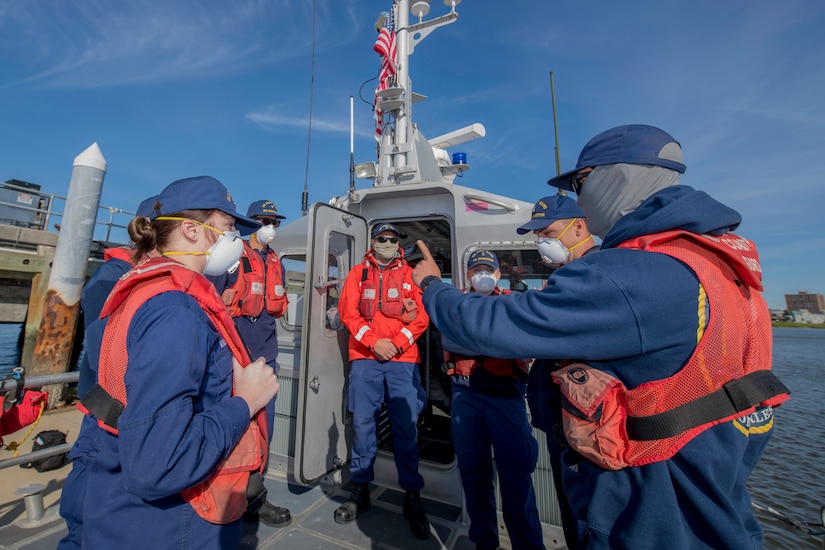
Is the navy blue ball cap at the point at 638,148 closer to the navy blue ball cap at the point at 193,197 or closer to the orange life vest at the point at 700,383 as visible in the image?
the orange life vest at the point at 700,383

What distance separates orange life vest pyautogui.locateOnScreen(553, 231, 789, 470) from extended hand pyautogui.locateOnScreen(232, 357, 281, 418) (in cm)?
102

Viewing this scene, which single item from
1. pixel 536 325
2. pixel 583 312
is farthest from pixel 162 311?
pixel 583 312

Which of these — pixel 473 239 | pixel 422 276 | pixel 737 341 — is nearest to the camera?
pixel 737 341

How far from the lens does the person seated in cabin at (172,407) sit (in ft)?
3.50

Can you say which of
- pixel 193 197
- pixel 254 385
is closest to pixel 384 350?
pixel 254 385

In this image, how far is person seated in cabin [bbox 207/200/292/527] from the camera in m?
3.40

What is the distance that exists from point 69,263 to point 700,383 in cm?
1062

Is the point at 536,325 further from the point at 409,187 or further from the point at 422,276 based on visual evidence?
the point at 409,187

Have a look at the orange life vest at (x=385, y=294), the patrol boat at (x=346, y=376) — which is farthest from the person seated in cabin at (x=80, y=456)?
the orange life vest at (x=385, y=294)

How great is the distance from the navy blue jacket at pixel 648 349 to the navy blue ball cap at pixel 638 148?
0.51 ft

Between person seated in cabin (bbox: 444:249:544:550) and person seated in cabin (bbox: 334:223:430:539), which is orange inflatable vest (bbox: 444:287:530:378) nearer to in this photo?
person seated in cabin (bbox: 444:249:544:550)

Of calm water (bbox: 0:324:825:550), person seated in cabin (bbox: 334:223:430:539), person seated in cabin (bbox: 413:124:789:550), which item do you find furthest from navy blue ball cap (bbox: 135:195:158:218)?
calm water (bbox: 0:324:825:550)

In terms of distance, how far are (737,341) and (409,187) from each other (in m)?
3.08

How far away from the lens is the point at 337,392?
3586mm
